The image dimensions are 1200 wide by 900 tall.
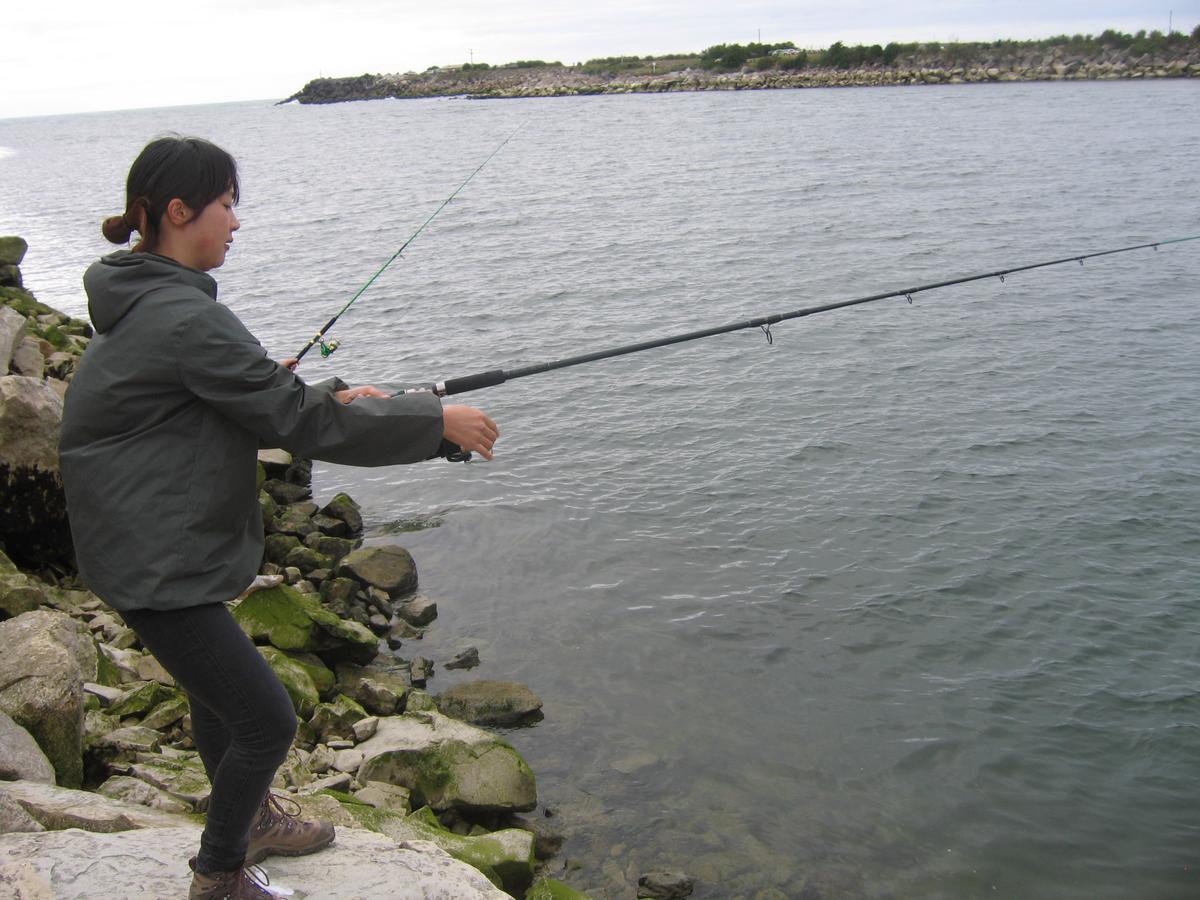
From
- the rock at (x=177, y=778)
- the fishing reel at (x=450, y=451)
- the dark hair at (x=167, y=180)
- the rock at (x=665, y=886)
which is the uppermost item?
the dark hair at (x=167, y=180)

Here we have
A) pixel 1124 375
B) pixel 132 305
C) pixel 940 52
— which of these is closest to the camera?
pixel 132 305

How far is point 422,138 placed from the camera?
55750mm

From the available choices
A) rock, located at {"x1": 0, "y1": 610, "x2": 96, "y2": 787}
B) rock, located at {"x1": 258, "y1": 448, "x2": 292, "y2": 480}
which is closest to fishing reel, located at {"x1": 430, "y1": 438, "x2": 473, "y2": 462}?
rock, located at {"x1": 0, "y1": 610, "x2": 96, "y2": 787}

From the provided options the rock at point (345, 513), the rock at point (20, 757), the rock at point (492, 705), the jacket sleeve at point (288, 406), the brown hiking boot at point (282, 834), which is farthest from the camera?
the rock at point (345, 513)

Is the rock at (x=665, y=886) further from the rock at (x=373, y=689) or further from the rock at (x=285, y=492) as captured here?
the rock at (x=285, y=492)

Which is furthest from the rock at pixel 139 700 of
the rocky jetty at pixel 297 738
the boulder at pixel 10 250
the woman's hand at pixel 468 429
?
the boulder at pixel 10 250

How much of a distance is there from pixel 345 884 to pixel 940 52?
7990 cm

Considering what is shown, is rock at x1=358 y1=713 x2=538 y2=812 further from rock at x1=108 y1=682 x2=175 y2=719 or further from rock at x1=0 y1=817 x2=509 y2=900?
rock at x1=0 y1=817 x2=509 y2=900

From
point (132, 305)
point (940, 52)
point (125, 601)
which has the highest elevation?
point (940, 52)

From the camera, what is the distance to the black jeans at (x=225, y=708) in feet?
9.01

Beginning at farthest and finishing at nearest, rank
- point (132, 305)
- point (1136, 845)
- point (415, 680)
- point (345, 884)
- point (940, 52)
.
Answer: point (940, 52)
point (415, 680)
point (1136, 845)
point (345, 884)
point (132, 305)

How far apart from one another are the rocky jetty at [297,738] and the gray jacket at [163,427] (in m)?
1.16

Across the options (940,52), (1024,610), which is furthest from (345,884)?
(940,52)

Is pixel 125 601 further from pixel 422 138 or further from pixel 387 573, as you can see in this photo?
pixel 422 138
